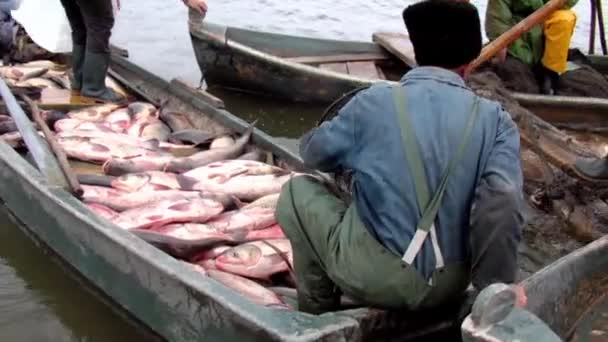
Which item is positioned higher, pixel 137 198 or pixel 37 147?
pixel 37 147

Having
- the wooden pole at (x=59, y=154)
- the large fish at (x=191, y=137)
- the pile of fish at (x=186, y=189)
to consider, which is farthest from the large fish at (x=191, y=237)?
the large fish at (x=191, y=137)

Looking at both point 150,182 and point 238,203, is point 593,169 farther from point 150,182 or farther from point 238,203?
point 150,182

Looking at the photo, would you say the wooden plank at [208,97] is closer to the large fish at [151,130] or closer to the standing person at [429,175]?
the large fish at [151,130]

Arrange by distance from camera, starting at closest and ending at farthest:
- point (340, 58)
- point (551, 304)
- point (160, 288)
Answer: point (551, 304), point (160, 288), point (340, 58)

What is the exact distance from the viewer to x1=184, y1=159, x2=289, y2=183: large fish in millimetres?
5477

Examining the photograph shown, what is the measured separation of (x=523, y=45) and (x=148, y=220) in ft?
17.0

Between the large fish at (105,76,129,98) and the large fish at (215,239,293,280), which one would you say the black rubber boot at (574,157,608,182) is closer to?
the large fish at (215,239,293,280)

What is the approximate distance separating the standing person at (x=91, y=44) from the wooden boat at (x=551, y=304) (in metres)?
4.67

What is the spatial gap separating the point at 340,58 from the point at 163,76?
8.13 feet

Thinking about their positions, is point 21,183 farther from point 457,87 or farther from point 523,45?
point 523,45

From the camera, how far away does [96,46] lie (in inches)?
274

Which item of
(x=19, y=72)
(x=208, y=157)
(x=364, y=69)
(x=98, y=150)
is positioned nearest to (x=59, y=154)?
(x=98, y=150)

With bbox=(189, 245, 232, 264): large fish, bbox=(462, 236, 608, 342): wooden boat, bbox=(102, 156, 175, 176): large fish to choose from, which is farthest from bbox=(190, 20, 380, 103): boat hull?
bbox=(462, 236, 608, 342): wooden boat

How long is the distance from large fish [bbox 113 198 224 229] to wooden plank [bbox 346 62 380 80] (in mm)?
4226
